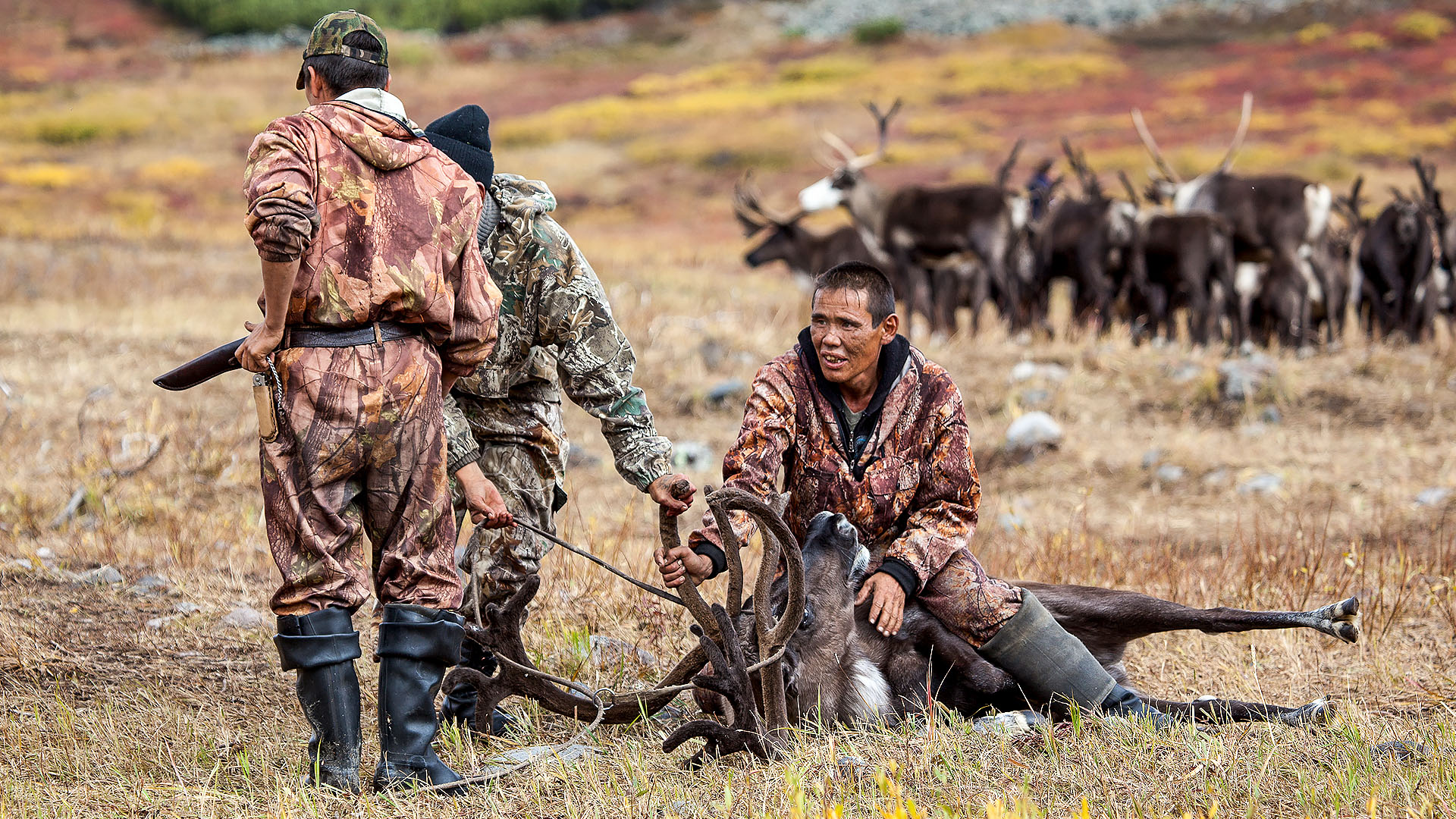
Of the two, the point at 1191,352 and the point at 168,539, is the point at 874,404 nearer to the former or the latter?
the point at 168,539

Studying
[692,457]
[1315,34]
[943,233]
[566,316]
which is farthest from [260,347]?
[1315,34]

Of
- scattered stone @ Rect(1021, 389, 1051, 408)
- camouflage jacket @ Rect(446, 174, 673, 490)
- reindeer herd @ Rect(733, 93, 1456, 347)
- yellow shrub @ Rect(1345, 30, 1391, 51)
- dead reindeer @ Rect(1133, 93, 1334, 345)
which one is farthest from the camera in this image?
yellow shrub @ Rect(1345, 30, 1391, 51)

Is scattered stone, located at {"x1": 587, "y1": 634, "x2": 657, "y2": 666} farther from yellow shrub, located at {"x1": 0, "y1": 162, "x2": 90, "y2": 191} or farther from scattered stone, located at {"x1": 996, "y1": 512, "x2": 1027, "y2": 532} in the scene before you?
yellow shrub, located at {"x1": 0, "y1": 162, "x2": 90, "y2": 191}

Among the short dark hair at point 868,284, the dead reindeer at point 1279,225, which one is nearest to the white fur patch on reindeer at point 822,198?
the dead reindeer at point 1279,225

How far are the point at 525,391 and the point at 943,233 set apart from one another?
36.2ft

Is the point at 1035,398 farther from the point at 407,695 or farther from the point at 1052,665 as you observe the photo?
the point at 407,695

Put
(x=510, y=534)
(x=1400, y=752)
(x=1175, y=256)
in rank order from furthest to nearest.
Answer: (x=1175, y=256) → (x=510, y=534) → (x=1400, y=752)

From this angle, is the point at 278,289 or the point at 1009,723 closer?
the point at 278,289

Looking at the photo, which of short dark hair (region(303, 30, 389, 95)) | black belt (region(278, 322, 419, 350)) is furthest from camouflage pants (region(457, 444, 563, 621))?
short dark hair (region(303, 30, 389, 95))

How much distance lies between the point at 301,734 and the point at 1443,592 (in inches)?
175

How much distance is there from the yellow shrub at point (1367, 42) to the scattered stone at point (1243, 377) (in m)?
32.8

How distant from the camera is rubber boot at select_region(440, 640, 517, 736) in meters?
4.05

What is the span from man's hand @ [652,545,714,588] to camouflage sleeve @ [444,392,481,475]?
2.03 feet

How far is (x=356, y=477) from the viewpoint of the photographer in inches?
131
